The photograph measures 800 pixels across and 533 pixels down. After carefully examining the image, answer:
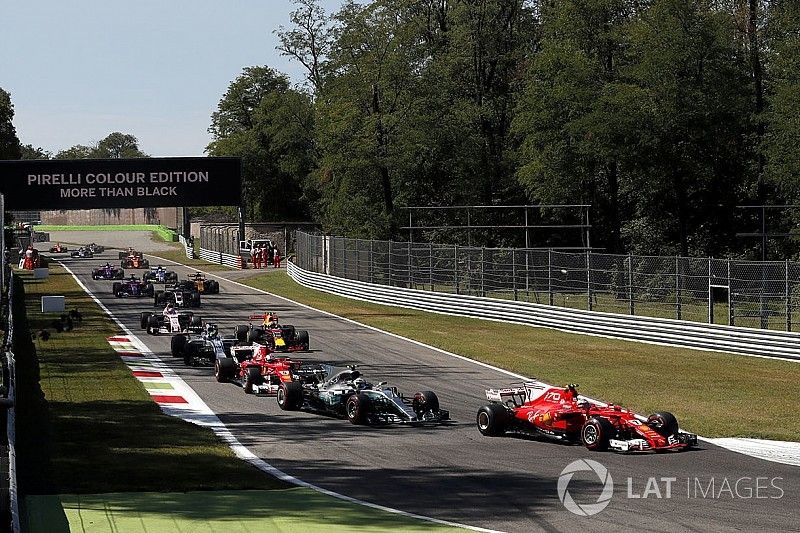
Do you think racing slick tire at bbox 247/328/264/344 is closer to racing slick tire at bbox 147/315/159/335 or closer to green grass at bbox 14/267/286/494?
green grass at bbox 14/267/286/494

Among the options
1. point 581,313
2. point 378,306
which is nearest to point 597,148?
point 378,306

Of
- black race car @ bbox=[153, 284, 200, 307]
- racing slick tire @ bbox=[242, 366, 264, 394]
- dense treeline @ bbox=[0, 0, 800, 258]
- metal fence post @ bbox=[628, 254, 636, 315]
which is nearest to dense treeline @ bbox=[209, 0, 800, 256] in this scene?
dense treeline @ bbox=[0, 0, 800, 258]

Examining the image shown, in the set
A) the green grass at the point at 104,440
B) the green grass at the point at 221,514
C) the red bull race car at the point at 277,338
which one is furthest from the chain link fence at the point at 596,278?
the green grass at the point at 221,514

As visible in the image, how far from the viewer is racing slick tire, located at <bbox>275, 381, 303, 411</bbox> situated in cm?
2122

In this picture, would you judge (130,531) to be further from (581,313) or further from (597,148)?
(597,148)

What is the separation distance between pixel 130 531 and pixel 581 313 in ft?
85.5

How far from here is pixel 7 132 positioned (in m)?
84.1

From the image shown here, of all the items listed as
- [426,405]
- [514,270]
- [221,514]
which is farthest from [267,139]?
[221,514]

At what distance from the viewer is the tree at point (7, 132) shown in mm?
81806

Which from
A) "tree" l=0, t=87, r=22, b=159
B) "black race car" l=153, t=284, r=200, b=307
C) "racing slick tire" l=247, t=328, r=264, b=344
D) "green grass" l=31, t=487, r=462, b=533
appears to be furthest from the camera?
"tree" l=0, t=87, r=22, b=159

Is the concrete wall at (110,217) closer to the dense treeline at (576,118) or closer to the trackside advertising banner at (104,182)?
the dense treeline at (576,118)

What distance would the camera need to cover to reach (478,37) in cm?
7006

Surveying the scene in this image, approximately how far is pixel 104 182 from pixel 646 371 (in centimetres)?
2083

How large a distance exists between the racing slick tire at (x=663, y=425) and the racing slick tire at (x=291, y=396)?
6.69 metres
